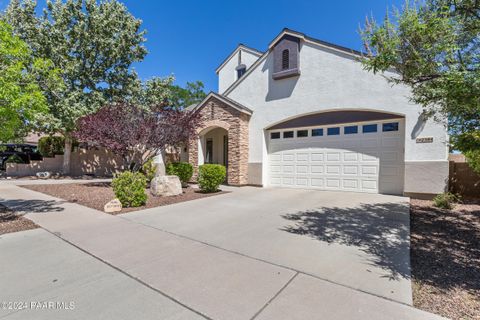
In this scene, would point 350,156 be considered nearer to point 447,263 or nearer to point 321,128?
point 321,128

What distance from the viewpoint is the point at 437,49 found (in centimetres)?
337

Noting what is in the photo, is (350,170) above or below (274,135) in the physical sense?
below

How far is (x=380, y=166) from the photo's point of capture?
9.39 metres

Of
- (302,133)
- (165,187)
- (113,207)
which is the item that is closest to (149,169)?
(165,187)

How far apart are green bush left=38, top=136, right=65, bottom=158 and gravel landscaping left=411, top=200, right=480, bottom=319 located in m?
23.5

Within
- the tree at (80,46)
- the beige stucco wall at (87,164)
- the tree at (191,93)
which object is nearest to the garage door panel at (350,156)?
the tree at (80,46)

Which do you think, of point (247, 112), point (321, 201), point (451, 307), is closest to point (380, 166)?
point (321, 201)

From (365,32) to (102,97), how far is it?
623 inches

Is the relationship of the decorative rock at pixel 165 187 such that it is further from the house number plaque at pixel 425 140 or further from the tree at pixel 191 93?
the tree at pixel 191 93

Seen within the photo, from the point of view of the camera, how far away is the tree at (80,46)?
13.9 m

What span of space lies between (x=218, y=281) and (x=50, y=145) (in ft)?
73.8

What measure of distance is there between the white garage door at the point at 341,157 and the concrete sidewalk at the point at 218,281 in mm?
7713

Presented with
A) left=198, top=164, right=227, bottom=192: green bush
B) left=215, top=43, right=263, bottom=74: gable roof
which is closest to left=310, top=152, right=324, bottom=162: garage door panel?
left=198, top=164, right=227, bottom=192: green bush

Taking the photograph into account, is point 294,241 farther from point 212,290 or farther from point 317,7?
point 317,7
